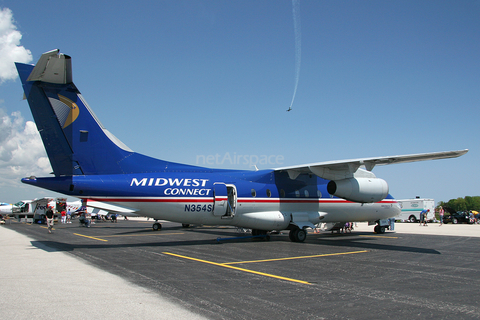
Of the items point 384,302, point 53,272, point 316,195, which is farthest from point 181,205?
point 384,302

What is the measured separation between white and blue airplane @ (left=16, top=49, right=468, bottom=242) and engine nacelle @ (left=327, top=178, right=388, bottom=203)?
0.14 feet

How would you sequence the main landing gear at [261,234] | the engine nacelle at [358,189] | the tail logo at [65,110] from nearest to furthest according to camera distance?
the tail logo at [65,110]
the engine nacelle at [358,189]
the main landing gear at [261,234]

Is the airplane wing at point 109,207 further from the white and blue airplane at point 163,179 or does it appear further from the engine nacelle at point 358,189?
the engine nacelle at point 358,189

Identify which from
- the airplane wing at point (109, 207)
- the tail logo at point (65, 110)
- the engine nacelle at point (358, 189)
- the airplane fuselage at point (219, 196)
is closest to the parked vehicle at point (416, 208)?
the airplane fuselage at point (219, 196)

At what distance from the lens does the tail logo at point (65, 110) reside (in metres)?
11.4

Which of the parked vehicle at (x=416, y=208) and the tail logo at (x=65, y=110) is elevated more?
the tail logo at (x=65, y=110)

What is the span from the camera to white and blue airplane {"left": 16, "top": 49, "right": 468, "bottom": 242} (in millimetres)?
11156

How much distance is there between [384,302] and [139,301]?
13.5ft

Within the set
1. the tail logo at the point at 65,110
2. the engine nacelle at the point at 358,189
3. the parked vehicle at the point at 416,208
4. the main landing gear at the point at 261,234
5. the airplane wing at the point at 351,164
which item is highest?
the tail logo at the point at 65,110

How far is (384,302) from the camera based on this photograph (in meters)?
5.41

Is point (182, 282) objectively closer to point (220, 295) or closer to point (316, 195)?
point (220, 295)

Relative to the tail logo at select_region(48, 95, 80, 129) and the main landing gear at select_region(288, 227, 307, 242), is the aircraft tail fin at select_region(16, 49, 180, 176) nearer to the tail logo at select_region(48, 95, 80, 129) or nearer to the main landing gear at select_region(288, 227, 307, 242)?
the tail logo at select_region(48, 95, 80, 129)

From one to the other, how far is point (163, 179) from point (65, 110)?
4310mm

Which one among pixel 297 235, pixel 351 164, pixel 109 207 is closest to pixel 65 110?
pixel 109 207
